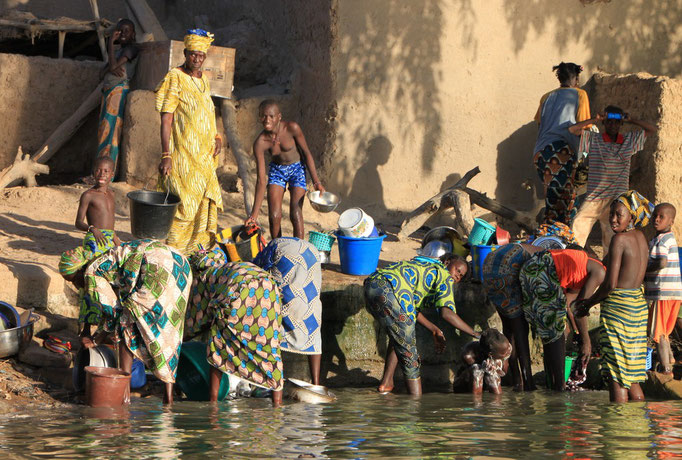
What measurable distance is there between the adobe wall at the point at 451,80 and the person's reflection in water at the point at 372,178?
1 centimetres

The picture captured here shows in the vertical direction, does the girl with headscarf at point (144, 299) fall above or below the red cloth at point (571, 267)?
below

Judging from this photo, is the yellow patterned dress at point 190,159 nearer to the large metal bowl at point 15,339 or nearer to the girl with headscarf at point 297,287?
the girl with headscarf at point 297,287

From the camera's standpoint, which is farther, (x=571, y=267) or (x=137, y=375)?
(x=571, y=267)

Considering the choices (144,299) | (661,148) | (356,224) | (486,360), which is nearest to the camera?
(144,299)

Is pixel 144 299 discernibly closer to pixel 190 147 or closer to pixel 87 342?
pixel 87 342

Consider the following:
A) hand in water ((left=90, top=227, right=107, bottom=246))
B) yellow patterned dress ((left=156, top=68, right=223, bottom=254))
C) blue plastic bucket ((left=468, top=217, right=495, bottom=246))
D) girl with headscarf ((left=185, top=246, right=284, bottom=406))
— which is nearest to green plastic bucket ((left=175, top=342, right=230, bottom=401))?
girl with headscarf ((left=185, top=246, right=284, bottom=406))

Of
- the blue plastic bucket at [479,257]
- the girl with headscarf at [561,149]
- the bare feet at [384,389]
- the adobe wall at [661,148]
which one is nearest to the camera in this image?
the bare feet at [384,389]

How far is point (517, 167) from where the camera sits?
38.3 ft

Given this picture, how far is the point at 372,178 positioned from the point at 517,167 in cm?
172

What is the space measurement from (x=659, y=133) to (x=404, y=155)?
2553 millimetres

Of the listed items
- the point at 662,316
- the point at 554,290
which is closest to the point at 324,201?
the point at 554,290

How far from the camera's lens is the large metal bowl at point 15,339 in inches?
287

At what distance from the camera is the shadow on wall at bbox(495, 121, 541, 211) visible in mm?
11602

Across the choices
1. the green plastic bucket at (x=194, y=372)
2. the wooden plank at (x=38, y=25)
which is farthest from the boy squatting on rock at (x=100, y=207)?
the wooden plank at (x=38, y=25)
